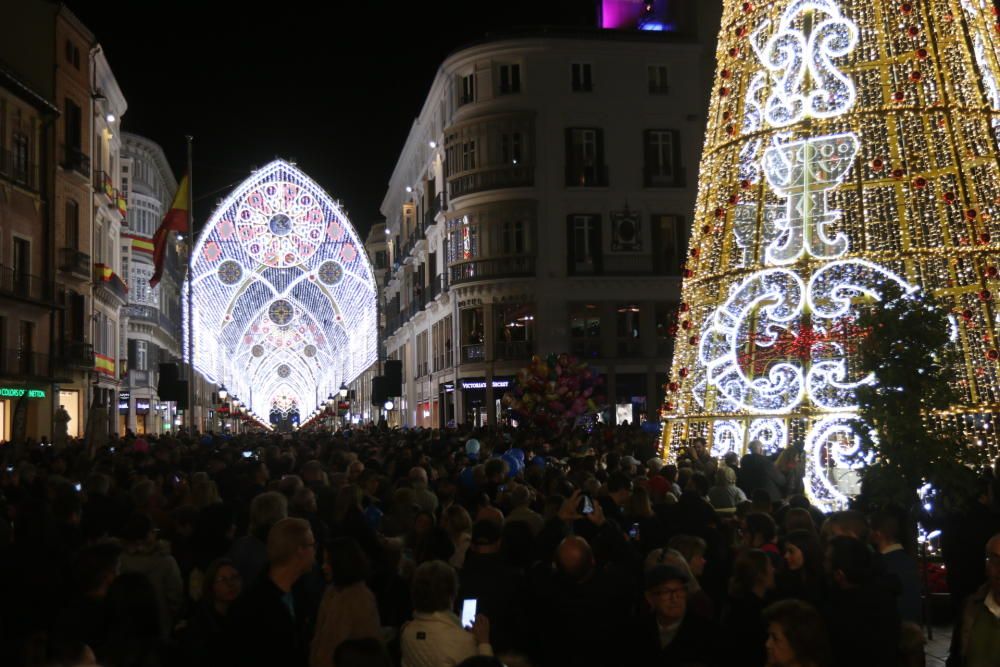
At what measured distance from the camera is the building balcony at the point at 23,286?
117ft

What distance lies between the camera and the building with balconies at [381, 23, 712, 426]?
45656 mm

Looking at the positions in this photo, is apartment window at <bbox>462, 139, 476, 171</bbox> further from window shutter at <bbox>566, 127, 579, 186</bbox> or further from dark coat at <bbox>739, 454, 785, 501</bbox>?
dark coat at <bbox>739, 454, 785, 501</bbox>

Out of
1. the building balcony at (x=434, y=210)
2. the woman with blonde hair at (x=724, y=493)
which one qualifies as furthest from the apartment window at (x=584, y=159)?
the woman with blonde hair at (x=724, y=493)

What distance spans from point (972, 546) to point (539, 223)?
122 feet

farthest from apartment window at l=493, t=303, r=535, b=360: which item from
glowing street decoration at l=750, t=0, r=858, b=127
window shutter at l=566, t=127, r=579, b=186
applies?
glowing street decoration at l=750, t=0, r=858, b=127

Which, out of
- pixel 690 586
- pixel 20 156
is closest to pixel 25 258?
pixel 20 156

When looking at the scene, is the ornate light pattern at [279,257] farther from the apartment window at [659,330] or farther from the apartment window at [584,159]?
the apartment window at [659,330]

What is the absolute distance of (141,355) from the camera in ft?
218

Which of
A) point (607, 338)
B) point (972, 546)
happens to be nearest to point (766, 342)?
point (972, 546)

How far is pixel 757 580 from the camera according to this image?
279 inches

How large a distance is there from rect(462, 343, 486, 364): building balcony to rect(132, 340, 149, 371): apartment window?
82.2 feet

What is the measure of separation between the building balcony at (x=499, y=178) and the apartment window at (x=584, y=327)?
202 inches

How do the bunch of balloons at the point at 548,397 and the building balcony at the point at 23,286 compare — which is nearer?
the bunch of balloons at the point at 548,397

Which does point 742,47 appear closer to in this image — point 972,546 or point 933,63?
point 933,63
